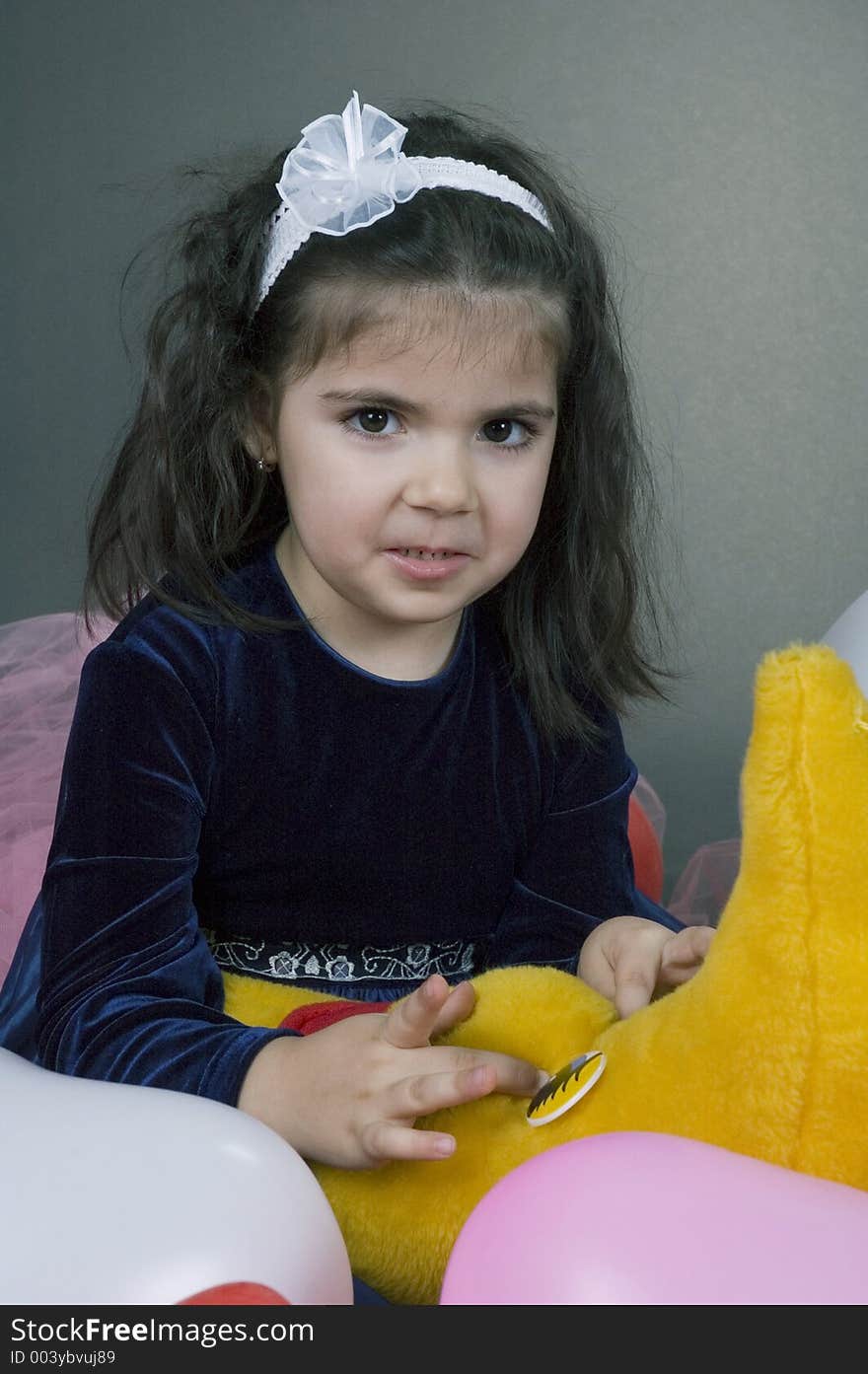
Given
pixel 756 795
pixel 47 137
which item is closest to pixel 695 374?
pixel 47 137

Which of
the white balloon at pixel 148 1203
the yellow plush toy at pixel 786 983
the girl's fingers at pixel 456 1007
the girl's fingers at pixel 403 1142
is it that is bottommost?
the girl's fingers at pixel 403 1142

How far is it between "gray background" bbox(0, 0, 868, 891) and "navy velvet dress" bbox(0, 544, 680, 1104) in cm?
86

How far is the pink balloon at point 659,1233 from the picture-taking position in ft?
2.14

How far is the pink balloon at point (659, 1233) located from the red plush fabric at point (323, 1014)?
0.31m

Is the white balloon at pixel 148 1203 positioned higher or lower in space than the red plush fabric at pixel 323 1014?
higher

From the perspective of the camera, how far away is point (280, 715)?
3.79ft

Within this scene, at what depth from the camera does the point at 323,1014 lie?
1060 mm

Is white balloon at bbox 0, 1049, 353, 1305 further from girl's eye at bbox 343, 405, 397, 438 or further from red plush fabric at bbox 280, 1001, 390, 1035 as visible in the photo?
girl's eye at bbox 343, 405, 397, 438

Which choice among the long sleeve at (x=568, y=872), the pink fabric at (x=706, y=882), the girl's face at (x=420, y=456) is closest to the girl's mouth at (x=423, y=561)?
the girl's face at (x=420, y=456)

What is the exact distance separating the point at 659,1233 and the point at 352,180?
0.69 m

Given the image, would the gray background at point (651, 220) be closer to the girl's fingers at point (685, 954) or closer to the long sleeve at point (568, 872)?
the long sleeve at point (568, 872)
